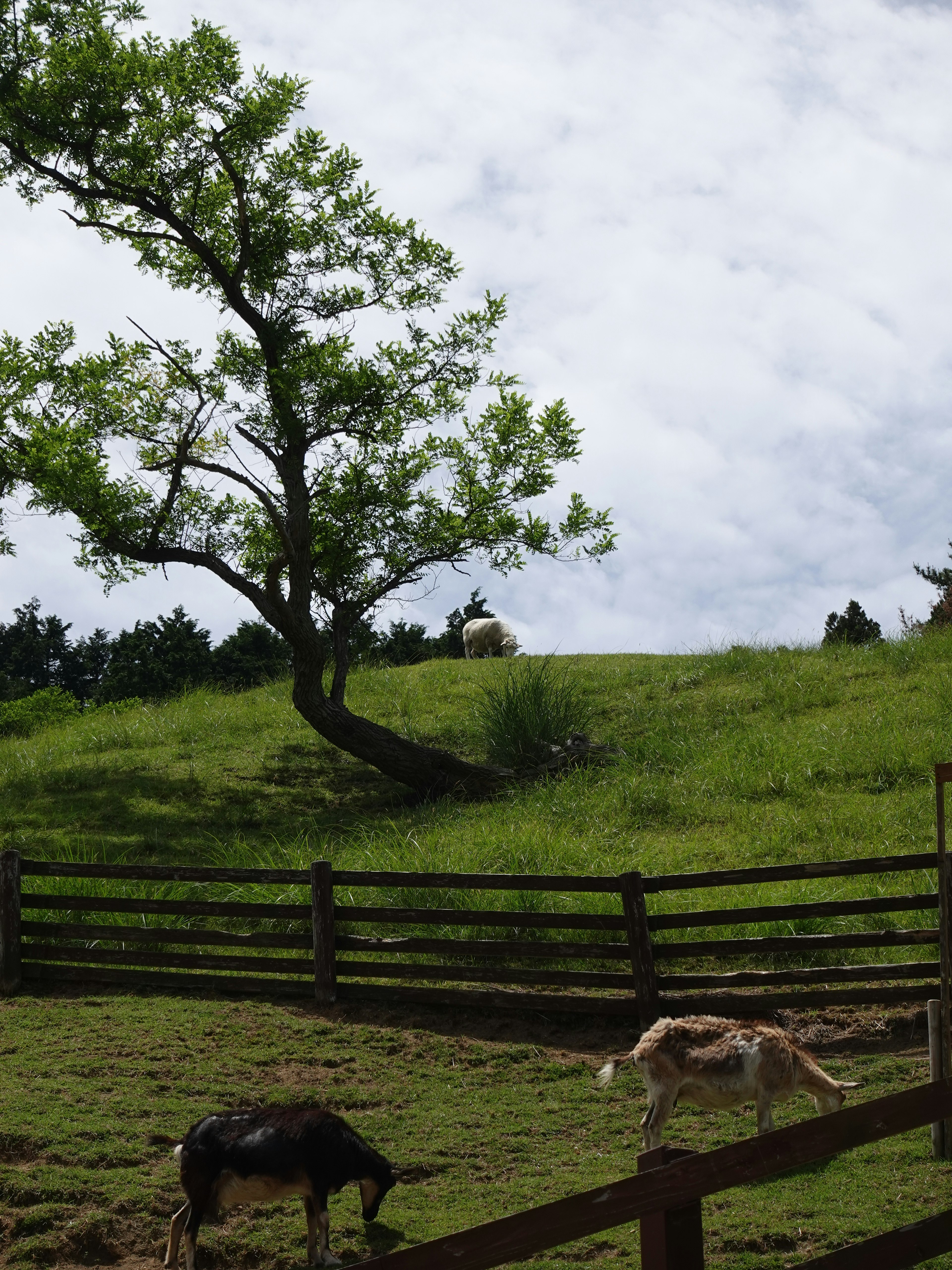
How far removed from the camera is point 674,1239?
3.12 metres

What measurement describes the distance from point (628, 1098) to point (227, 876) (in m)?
4.65

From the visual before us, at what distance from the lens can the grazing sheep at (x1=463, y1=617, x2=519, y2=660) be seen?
31.7 meters

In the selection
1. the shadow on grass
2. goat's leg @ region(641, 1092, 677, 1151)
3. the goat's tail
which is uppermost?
the shadow on grass

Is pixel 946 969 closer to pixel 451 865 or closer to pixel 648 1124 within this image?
pixel 648 1124

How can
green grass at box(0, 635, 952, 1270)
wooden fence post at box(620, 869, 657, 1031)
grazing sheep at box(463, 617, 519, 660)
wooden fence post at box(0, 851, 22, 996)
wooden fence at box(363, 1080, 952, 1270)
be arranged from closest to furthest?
wooden fence at box(363, 1080, 952, 1270), green grass at box(0, 635, 952, 1270), wooden fence post at box(620, 869, 657, 1031), wooden fence post at box(0, 851, 22, 996), grazing sheep at box(463, 617, 519, 660)

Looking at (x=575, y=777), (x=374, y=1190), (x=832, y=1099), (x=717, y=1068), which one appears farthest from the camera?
(x=575, y=777)

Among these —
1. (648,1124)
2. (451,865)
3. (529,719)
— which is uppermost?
(529,719)

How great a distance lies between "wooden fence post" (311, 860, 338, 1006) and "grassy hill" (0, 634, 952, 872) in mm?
2497

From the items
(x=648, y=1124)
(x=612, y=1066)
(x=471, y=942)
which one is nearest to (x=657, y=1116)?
(x=648, y=1124)

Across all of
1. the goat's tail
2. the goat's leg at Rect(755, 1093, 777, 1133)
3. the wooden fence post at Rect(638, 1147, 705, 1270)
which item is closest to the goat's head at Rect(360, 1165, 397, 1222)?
the goat's tail

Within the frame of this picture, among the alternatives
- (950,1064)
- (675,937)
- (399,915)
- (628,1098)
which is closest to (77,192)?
(399,915)

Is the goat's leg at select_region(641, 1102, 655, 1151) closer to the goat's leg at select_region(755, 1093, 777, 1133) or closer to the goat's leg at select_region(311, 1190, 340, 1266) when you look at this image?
the goat's leg at select_region(755, 1093, 777, 1133)

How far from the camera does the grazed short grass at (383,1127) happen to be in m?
6.00

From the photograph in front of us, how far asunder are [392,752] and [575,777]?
11.0ft
